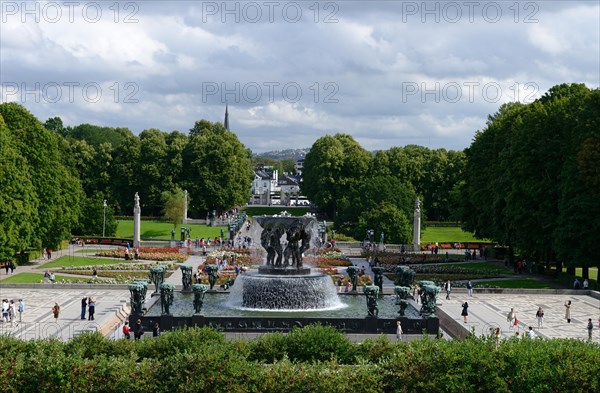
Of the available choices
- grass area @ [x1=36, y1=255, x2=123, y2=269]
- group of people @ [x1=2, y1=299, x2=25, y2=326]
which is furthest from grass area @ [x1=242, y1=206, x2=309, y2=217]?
group of people @ [x1=2, y1=299, x2=25, y2=326]

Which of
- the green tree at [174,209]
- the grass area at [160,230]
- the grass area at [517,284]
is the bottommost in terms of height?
the grass area at [517,284]

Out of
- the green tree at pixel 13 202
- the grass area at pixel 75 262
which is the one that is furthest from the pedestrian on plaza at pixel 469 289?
the green tree at pixel 13 202

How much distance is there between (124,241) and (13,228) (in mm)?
25072

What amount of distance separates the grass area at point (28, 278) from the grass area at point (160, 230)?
31247mm

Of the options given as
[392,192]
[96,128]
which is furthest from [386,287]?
[96,128]

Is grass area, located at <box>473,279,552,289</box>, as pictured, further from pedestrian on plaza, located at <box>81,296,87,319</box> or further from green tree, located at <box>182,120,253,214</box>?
green tree, located at <box>182,120,253,214</box>

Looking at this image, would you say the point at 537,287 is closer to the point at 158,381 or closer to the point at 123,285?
the point at 123,285

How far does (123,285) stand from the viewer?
47500 millimetres

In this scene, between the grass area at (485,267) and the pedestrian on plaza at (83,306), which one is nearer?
the pedestrian on plaza at (83,306)

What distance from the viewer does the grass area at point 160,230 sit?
86812mm

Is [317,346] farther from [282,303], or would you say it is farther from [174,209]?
[174,209]

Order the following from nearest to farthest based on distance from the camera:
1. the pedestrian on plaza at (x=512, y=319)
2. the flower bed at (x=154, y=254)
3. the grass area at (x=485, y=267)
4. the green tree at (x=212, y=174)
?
the pedestrian on plaza at (x=512, y=319) < the grass area at (x=485, y=267) < the flower bed at (x=154, y=254) < the green tree at (x=212, y=174)

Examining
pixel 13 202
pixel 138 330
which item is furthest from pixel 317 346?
pixel 13 202

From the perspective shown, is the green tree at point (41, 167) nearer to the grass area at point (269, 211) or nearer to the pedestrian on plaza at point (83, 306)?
the pedestrian on plaza at point (83, 306)
